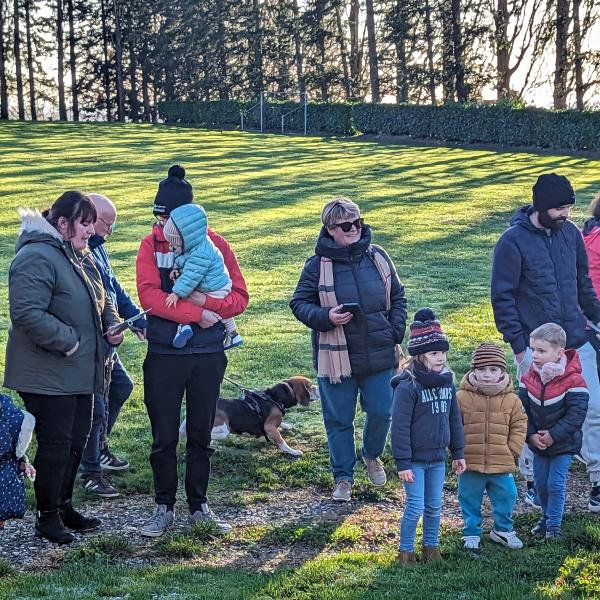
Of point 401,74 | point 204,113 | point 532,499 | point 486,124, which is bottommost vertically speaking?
point 532,499

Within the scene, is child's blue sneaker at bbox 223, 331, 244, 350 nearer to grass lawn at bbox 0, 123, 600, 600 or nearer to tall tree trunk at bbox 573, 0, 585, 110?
grass lawn at bbox 0, 123, 600, 600

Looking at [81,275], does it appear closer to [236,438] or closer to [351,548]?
[351,548]

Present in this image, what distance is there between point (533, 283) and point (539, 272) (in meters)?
0.08

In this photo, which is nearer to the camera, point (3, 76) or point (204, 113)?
point (204, 113)

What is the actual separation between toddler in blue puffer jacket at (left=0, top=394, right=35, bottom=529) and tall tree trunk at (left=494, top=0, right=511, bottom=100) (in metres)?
38.3

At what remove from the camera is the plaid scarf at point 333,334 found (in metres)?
6.21

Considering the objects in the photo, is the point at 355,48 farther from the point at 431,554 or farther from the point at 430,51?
the point at 431,554

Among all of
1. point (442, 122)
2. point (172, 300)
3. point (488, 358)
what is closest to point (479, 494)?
point (488, 358)

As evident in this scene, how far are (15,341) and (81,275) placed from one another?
0.50 m

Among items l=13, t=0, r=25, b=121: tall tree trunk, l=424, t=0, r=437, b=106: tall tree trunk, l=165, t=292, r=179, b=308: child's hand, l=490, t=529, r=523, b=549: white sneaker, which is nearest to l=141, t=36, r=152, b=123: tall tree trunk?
l=13, t=0, r=25, b=121: tall tree trunk

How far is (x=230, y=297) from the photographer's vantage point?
5805 millimetres

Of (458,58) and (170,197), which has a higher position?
(458,58)

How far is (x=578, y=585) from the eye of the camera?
504 cm

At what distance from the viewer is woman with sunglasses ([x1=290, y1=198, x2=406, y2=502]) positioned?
6125 millimetres
